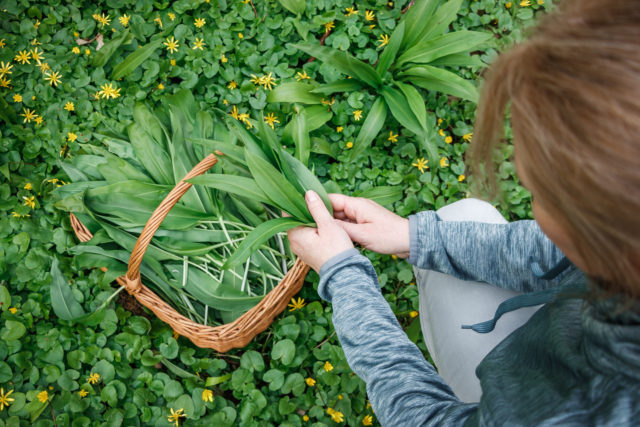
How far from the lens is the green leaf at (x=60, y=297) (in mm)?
1232

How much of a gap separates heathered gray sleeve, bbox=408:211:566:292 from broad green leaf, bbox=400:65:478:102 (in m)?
0.52

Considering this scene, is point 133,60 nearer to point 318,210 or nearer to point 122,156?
point 122,156

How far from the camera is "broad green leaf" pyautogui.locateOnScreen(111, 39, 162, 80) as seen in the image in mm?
1454

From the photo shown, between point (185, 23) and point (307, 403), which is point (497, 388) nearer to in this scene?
point (307, 403)

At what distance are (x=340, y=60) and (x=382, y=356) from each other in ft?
2.97

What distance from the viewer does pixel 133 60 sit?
57.4 inches

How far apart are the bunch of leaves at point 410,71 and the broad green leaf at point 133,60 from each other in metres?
0.44

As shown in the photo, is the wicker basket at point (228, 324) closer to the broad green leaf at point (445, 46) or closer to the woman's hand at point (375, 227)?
the woman's hand at point (375, 227)

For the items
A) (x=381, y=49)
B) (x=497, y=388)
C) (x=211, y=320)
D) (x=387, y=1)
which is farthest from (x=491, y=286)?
(x=387, y=1)

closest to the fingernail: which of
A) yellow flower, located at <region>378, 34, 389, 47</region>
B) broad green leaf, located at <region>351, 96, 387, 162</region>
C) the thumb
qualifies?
the thumb

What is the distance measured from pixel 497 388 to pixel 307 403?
0.72 m

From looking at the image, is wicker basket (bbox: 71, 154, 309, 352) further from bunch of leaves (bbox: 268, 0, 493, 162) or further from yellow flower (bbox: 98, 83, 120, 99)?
yellow flower (bbox: 98, 83, 120, 99)

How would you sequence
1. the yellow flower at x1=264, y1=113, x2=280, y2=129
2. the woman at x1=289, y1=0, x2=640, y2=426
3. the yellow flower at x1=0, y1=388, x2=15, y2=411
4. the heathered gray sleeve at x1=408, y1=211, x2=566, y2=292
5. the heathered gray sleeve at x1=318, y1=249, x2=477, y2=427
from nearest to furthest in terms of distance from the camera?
the woman at x1=289, y1=0, x2=640, y2=426
the heathered gray sleeve at x1=318, y1=249, x2=477, y2=427
the heathered gray sleeve at x1=408, y1=211, x2=566, y2=292
the yellow flower at x1=0, y1=388, x2=15, y2=411
the yellow flower at x1=264, y1=113, x2=280, y2=129

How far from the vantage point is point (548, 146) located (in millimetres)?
429
